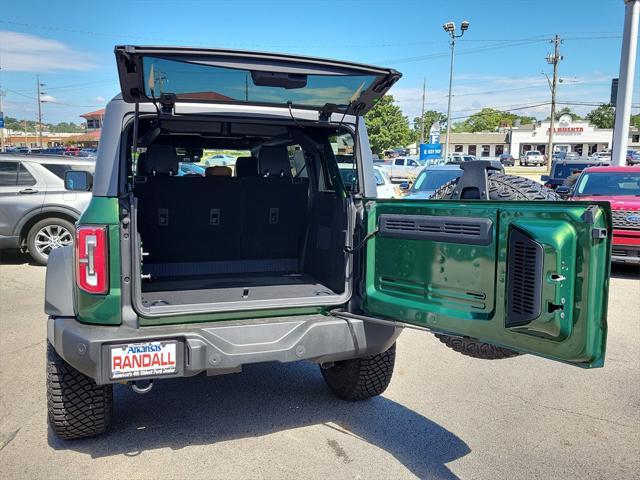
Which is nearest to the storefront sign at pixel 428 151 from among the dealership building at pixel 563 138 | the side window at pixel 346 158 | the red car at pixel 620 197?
the red car at pixel 620 197

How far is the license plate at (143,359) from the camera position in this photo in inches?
115

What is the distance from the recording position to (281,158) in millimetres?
4797

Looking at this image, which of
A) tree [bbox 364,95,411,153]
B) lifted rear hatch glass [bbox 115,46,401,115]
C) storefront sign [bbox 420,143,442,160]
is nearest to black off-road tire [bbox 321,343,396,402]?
lifted rear hatch glass [bbox 115,46,401,115]

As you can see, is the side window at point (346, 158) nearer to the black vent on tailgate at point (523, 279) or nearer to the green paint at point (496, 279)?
the green paint at point (496, 279)

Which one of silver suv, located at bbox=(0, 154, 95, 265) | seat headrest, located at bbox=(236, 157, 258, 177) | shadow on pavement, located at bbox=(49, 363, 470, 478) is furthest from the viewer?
silver suv, located at bbox=(0, 154, 95, 265)

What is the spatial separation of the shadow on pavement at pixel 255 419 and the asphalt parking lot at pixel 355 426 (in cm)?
1

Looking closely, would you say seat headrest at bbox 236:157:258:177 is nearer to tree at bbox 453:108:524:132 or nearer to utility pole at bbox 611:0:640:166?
utility pole at bbox 611:0:640:166

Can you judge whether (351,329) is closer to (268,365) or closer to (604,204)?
(604,204)

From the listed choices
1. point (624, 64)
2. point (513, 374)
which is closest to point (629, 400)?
point (513, 374)

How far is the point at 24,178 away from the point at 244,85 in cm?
774

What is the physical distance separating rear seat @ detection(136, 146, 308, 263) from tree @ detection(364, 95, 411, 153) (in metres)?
49.9

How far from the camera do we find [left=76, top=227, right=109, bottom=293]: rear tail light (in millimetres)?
3014

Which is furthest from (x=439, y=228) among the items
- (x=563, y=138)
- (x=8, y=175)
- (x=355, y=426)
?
(x=563, y=138)

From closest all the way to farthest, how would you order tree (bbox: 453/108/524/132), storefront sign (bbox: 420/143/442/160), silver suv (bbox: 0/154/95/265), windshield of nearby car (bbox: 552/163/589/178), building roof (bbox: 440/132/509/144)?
1. silver suv (bbox: 0/154/95/265)
2. windshield of nearby car (bbox: 552/163/589/178)
3. storefront sign (bbox: 420/143/442/160)
4. building roof (bbox: 440/132/509/144)
5. tree (bbox: 453/108/524/132)
